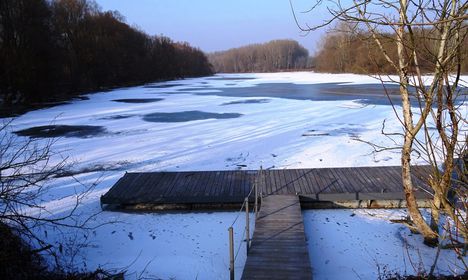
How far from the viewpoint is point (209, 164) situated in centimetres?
1131

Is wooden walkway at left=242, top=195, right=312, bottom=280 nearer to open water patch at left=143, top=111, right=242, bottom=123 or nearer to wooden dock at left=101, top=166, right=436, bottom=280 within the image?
wooden dock at left=101, top=166, right=436, bottom=280

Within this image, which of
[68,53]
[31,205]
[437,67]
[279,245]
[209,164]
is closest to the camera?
[437,67]

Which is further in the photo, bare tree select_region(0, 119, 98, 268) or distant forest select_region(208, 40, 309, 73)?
distant forest select_region(208, 40, 309, 73)

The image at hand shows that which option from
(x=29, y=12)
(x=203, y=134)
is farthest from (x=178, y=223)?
(x=29, y=12)

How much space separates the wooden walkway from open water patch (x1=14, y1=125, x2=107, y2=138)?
1084 cm

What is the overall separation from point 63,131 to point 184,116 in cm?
593

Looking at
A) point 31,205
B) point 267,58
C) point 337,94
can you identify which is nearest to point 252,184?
point 31,205

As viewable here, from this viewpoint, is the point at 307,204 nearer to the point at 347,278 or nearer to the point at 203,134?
the point at 347,278

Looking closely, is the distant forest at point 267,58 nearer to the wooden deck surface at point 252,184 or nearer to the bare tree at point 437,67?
the wooden deck surface at point 252,184

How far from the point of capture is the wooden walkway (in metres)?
5.20

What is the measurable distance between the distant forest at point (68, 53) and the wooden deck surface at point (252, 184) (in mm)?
24186

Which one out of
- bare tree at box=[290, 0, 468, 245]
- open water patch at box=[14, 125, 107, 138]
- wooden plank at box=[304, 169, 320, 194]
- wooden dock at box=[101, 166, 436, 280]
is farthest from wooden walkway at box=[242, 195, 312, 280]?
open water patch at box=[14, 125, 107, 138]

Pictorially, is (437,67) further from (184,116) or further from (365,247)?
(184,116)

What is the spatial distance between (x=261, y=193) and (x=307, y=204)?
1068 mm
